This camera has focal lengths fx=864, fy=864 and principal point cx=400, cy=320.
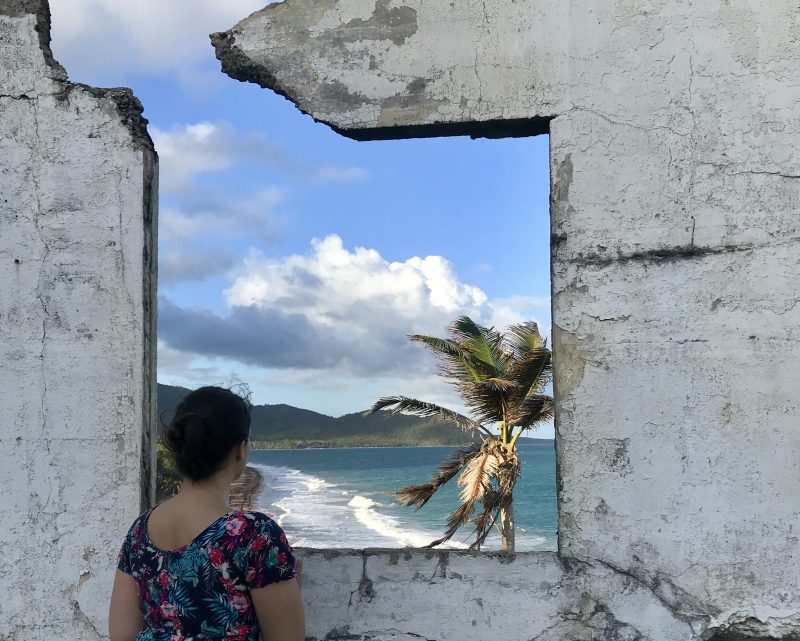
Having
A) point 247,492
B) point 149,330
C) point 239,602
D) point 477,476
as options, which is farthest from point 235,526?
point 247,492

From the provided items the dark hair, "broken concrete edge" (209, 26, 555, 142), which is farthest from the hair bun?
"broken concrete edge" (209, 26, 555, 142)

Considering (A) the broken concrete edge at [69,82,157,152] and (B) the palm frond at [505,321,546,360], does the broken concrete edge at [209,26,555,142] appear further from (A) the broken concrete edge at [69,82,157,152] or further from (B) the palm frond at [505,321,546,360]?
(B) the palm frond at [505,321,546,360]

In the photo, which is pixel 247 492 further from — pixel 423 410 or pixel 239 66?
pixel 239 66

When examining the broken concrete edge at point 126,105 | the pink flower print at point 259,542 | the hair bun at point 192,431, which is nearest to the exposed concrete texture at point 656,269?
the broken concrete edge at point 126,105

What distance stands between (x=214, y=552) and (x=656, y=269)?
198 cm

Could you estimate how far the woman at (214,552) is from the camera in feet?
6.69

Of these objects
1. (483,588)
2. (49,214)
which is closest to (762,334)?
(483,588)

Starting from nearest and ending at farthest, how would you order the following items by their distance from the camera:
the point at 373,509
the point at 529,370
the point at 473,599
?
the point at 473,599 < the point at 529,370 < the point at 373,509

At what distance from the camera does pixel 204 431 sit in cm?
205

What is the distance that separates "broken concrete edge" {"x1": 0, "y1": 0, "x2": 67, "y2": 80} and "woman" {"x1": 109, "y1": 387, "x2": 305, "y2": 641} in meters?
2.14

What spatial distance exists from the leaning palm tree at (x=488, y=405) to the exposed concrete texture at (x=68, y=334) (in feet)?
24.3

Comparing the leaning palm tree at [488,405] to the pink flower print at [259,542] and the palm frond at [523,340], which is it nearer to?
the palm frond at [523,340]

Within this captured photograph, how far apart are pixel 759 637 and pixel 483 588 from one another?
991mm

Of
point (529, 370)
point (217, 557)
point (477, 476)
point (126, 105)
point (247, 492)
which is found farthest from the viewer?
point (247, 492)
